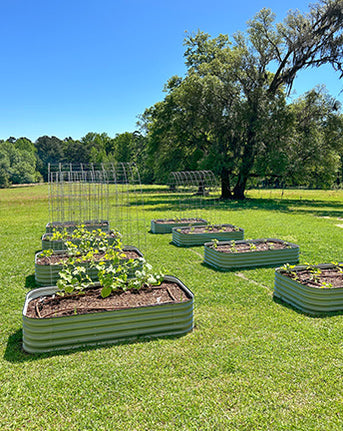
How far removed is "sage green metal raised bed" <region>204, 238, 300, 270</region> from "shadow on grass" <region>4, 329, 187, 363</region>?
2928 mm

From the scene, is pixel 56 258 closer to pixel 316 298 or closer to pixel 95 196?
pixel 95 196

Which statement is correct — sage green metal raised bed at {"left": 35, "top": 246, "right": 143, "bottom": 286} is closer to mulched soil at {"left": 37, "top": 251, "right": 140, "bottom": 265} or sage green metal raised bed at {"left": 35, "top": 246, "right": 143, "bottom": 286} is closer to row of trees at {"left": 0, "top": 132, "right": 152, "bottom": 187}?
mulched soil at {"left": 37, "top": 251, "right": 140, "bottom": 265}

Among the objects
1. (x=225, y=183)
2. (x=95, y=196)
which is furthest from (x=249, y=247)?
(x=225, y=183)

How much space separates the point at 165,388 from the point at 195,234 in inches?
241

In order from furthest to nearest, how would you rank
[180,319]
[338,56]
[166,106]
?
[166,106] < [338,56] < [180,319]

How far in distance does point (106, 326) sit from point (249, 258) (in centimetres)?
386

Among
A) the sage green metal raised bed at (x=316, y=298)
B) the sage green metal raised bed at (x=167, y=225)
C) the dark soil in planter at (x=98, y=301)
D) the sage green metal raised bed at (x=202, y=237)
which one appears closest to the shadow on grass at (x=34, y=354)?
the dark soil in planter at (x=98, y=301)

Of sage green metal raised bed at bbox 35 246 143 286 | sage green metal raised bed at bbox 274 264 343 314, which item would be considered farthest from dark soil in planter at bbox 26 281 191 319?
sage green metal raised bed at bbox 274 264 343 314

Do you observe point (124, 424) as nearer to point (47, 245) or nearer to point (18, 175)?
point (47, 245)

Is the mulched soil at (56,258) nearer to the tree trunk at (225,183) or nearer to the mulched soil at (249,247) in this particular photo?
the mulched soil at (249,247)

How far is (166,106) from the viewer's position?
25.5m

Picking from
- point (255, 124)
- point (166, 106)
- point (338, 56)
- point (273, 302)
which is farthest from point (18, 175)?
point (273, 302)

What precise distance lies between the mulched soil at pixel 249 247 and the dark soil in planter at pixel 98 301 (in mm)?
2792

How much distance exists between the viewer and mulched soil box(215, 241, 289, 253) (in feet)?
23.1
